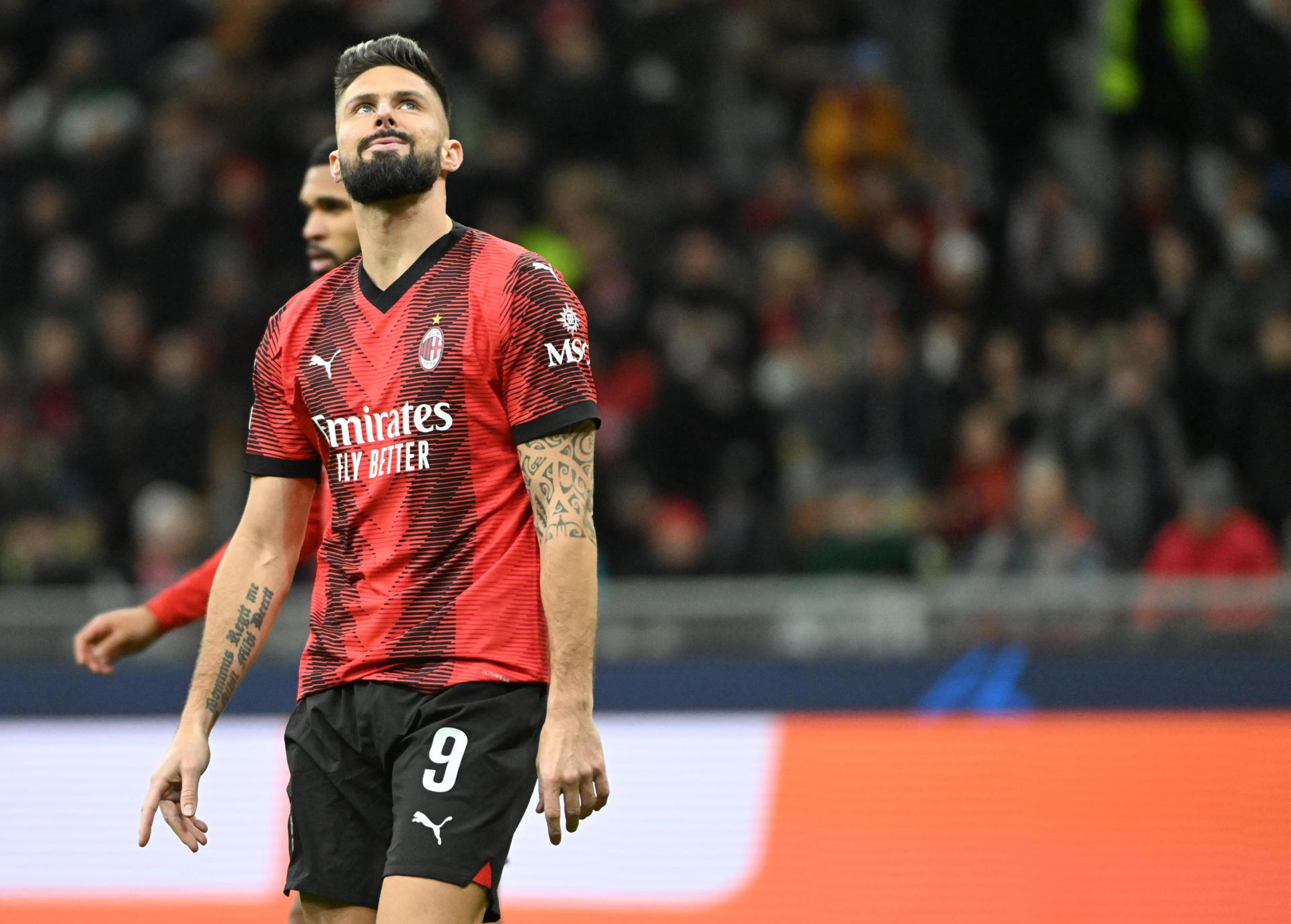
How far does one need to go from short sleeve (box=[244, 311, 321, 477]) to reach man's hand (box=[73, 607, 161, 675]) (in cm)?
91

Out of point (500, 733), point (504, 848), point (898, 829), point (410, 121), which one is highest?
point (410, 121)

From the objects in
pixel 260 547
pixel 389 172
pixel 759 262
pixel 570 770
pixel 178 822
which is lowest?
pixel 178 822

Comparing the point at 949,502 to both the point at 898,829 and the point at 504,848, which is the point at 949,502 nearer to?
the point at 898,829

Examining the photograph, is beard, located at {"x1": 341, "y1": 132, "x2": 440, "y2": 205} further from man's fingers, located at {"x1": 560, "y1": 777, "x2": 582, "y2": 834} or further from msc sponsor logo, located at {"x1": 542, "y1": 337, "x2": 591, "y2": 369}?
man's fingers, located at {"x1": 560, "y1": 777, "x2": 582, "y2": 834}

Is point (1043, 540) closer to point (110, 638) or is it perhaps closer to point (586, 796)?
point (110, 638)

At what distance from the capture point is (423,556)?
3316 mm

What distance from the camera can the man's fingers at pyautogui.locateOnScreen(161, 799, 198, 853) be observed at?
3346 mm

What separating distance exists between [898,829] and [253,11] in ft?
26.4

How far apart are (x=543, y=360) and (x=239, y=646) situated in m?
0.87

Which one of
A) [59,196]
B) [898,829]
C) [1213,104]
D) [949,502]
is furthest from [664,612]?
[59,196]

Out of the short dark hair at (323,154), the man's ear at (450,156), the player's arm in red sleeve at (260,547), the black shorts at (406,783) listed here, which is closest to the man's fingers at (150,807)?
the player's arm in red sleeve at (260,547)

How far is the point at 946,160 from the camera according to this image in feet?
34.4

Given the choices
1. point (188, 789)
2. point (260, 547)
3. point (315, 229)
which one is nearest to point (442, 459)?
point (260, 547)

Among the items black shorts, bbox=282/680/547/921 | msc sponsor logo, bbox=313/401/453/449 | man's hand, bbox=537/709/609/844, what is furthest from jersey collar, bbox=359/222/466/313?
man's hand, bbox=537/709/609/844
